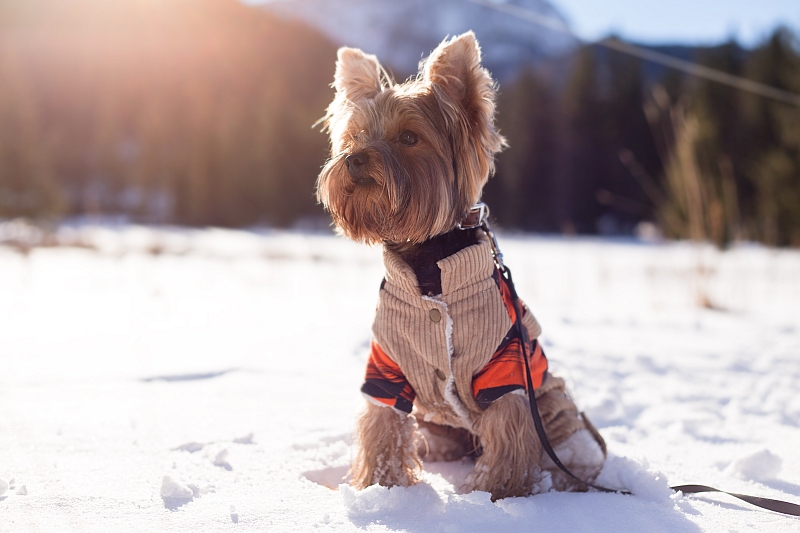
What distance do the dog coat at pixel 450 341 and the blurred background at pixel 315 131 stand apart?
11.8 feet

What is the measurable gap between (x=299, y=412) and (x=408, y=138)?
5.81 feet

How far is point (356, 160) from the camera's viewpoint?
96.3 inches

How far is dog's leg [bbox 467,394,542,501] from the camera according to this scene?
2.38 meters

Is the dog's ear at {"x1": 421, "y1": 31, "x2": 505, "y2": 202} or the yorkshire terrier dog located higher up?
the dog's ear at {"x1": 421, "y1": 31, "x2": 505, "y2": 202}

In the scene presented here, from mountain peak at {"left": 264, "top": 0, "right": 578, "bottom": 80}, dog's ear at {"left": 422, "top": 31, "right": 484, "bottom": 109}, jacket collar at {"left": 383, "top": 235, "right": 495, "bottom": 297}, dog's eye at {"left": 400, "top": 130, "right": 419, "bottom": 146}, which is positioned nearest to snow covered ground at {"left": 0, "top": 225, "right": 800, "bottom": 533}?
jacket collar at {"left": 383, "top": 235, "right": 495, "bottom": 297}

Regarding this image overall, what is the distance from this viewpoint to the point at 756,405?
3.79 meters

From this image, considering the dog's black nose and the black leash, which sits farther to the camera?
the dog's black nose

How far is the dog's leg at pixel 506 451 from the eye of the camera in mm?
2379

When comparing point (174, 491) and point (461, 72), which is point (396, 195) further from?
point (174, 491)

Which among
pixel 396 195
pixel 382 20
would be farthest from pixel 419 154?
pixel 382 20

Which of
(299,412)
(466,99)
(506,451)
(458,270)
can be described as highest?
(466,99)

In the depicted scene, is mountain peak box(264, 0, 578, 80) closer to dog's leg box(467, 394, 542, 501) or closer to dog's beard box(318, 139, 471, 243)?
dog's beard box(318, 139, 471, 243)

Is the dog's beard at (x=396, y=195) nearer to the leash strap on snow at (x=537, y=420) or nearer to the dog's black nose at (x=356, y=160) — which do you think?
the dog's black nose at (x=356, y=160)

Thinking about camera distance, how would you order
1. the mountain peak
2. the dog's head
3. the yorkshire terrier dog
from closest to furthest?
the yorkshire terrier dog
the dog's head
the mountain peak
